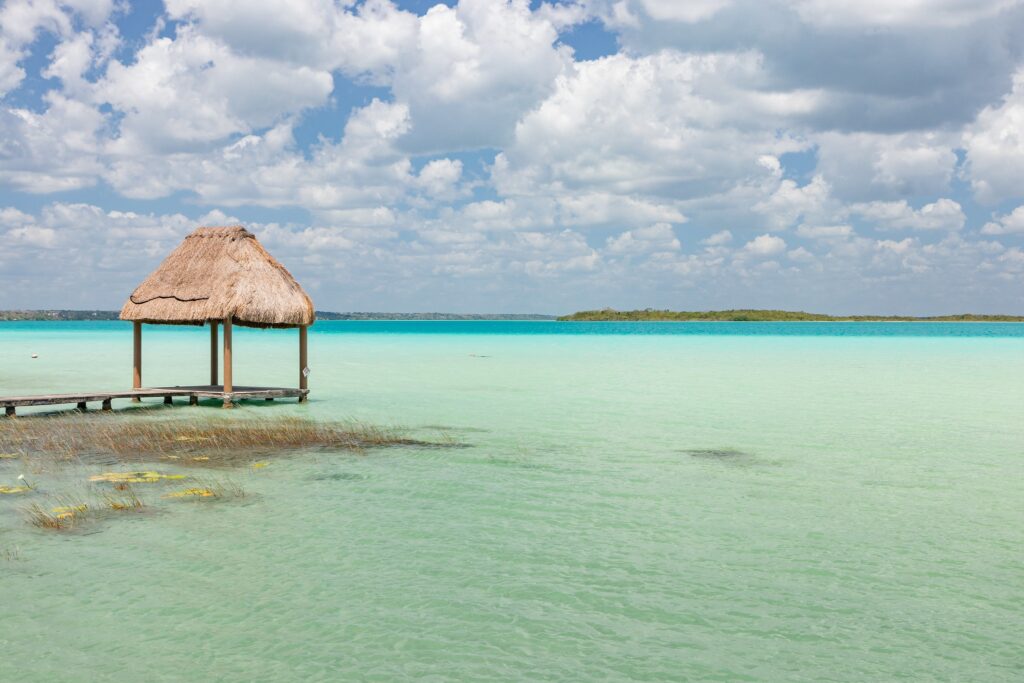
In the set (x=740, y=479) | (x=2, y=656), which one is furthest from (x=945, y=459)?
(x=2, y=656)

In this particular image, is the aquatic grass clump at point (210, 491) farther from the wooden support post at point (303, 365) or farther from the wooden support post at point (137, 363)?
the wooden support post at point (137, 363)

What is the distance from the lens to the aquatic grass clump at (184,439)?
12453mm

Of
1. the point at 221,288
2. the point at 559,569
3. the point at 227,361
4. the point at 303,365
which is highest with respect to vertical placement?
the point at 221,288

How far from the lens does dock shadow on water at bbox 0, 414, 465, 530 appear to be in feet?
30.9

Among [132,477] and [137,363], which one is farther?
[137,363]

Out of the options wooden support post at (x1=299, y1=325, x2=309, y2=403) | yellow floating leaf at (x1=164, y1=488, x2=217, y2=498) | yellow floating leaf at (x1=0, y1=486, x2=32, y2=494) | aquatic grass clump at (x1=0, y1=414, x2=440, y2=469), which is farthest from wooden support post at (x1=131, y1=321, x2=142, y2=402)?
yellow floating leaf at (x1=164, y1=488, x2=217, y2=498)

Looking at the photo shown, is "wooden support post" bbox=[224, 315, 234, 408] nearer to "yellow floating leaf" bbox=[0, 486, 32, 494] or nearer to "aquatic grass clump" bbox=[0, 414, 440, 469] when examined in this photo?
"aquatic grass clump" bbox=[0, 414, 440, 469]

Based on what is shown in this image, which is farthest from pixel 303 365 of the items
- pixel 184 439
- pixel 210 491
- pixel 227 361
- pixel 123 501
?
pixel 123 501

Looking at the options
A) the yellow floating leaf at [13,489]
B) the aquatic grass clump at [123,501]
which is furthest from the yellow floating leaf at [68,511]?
Answer: the yellow floating leaf at [13,489]

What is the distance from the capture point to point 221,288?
19.1 metres

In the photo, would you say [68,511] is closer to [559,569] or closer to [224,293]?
[559,569]

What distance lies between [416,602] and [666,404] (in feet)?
48.1

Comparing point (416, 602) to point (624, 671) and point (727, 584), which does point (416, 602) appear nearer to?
point (624, 671)

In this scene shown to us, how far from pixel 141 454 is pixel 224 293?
704 cm
